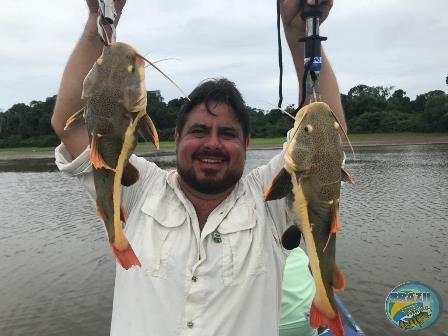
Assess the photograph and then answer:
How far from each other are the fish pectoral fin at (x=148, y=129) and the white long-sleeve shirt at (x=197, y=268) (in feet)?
2.09

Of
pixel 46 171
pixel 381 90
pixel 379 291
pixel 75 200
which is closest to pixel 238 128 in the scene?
pixel 379 291

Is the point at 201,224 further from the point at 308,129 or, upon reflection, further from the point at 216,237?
the point at 308,129

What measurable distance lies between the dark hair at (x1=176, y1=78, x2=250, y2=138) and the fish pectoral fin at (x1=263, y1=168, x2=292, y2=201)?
98cm

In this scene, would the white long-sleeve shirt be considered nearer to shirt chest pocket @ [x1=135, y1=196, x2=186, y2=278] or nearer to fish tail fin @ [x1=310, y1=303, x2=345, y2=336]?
shirt chest pocket @ [x1=135, y1=196, x2=186, y2=278]

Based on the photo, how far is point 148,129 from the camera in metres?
2.47

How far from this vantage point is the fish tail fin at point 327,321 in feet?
8.11

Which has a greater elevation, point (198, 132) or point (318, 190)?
point (198, 132)

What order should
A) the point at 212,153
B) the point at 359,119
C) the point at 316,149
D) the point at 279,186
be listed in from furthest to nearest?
the point at 359,119
the point at 212,153
the point at 279,186
the point at 316,149

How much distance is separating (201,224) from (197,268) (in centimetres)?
36

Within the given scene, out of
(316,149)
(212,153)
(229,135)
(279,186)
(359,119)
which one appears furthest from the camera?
(359,119)

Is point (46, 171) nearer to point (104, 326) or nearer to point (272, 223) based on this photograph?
point (104, 326)

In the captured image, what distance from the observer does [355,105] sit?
87000 millimetres

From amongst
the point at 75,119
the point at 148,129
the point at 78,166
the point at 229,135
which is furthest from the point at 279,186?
the point at 78,166

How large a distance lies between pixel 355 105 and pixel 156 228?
290 feet
